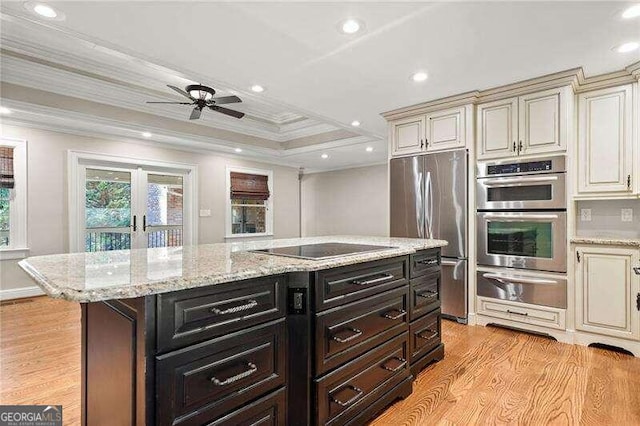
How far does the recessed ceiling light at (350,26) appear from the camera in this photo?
7.18 feet

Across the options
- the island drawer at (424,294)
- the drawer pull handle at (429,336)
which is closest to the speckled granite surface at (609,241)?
the island drawer at (424,294)

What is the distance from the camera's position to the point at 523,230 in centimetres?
312

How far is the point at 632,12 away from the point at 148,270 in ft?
10.3

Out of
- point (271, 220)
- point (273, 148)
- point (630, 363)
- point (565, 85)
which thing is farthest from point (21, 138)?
point (630, 363)

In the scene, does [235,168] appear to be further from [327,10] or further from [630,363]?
[630,363]

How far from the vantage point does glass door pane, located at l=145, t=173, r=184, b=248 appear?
219 inches

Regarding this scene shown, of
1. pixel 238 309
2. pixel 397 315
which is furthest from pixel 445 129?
pixel 238 309

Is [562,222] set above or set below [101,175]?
below

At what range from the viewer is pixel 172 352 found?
3.52 feet

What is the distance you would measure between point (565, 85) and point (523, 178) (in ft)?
2.87

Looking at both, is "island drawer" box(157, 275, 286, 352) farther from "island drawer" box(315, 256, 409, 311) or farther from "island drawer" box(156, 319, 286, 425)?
"island drawer" box(315, 256, 409, 311)

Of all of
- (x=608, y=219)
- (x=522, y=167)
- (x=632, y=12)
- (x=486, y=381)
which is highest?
(x=632, y=12)

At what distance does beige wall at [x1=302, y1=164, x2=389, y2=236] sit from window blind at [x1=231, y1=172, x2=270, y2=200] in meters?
2.05

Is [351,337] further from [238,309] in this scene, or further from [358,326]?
[238,309]
